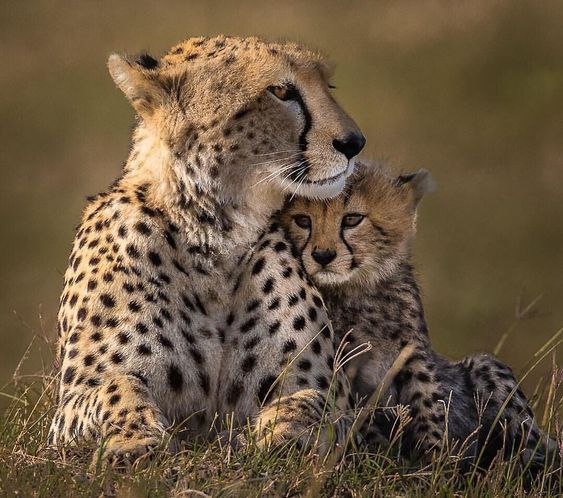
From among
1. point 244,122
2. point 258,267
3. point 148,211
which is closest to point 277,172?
point 244,122

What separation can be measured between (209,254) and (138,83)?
553 mm

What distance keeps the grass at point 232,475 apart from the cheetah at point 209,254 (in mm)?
202

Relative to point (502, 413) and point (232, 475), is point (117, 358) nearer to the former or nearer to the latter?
point (232, 475)

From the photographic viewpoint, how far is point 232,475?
10.8 ft

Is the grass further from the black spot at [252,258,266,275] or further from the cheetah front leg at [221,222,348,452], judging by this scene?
the black spot at [252,258,266,275]

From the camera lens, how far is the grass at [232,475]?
3.13 m

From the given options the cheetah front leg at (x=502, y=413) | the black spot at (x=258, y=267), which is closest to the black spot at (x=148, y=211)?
the black spot at (x=258, y=267)

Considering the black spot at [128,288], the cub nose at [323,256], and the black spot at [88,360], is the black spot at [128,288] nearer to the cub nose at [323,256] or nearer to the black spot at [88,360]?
the black spot at [88,360]

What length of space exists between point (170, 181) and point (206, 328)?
444 millimetres

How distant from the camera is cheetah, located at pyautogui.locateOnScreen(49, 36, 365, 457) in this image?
3809mm

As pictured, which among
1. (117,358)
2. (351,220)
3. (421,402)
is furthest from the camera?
(351,220)

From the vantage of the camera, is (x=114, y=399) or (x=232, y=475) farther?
(x=114, y=399)

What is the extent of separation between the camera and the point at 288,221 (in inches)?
168

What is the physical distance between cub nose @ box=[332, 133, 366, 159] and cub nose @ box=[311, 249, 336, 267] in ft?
1.18
